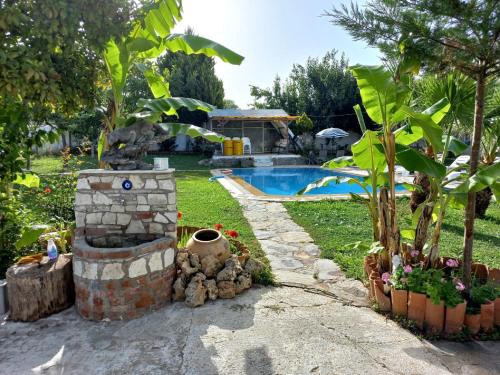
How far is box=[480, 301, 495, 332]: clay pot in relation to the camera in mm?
3605

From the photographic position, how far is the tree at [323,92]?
84.8ft

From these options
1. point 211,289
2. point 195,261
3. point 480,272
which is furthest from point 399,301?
point 195,261

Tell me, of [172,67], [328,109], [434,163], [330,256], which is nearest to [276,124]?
[328,109]

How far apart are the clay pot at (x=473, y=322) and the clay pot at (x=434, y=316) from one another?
281 mm

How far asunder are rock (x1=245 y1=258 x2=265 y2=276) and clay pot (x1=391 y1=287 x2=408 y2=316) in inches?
70.2

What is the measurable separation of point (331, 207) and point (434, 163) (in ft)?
18.4

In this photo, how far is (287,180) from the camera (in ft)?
55.7

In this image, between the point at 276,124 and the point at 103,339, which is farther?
the point at 276,124

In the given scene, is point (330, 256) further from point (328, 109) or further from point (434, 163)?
point (328, 109)

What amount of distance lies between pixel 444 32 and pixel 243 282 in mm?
3649

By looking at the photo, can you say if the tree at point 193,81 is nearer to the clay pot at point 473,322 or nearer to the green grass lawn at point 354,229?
the green grass lawn at point 354,229

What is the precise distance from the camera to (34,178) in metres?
5.56

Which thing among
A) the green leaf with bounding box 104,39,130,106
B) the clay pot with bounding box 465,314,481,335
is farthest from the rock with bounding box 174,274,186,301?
the clay pot with bounding box 465,314,481,335

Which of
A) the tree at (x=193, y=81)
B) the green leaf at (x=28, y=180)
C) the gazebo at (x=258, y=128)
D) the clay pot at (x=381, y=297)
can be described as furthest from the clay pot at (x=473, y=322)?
the tree at (x=193, y=81)
